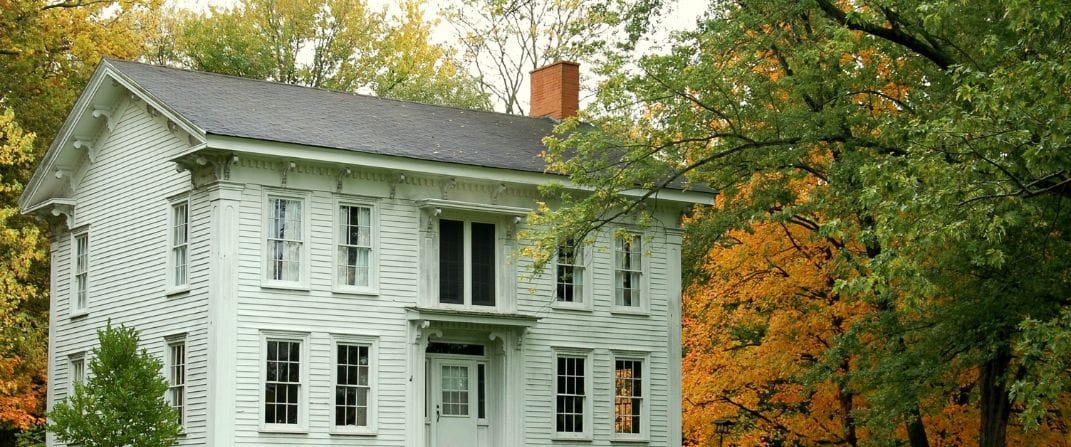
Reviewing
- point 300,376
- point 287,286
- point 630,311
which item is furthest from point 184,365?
point 630,311

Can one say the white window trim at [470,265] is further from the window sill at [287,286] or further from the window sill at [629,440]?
the window sill at [629,440]

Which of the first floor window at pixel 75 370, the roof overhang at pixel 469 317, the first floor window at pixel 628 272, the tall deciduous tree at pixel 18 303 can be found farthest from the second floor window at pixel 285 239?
the first floor window at pixel 628 272

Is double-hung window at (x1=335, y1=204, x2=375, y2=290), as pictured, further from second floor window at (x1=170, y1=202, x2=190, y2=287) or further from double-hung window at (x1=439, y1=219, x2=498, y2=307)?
second floor window at (x1=170, y1=202, x2=190, y2=287)

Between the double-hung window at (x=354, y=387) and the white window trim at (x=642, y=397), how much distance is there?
553 cm

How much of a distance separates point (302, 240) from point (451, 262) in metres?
3.18

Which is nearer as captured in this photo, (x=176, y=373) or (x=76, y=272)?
(x=176, y=373)

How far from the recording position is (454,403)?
29656 mm

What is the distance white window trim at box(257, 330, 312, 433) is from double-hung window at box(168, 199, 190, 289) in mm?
2077

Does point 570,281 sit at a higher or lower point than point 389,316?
higher

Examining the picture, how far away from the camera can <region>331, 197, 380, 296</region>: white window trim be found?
2797 centimetres

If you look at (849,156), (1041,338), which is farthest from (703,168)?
(1041,338)

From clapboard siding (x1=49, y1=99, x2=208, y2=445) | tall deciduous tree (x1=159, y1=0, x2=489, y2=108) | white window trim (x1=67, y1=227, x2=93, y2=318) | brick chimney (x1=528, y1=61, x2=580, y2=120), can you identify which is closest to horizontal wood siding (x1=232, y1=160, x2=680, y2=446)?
clapboard siding (x1=49, y1=99, x2=208, y2=445)

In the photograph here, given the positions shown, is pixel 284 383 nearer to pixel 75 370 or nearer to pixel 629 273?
pixel 75 370

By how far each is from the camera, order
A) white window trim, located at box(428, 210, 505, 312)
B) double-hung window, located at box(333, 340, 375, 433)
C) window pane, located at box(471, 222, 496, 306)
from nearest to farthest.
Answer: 1. double-hung window, located at box(333, 340, 375, 433)
2. white window trim, located at box(428, 210, 505, 312)
3. window pane, located at box(471, 222, 496, 306)
